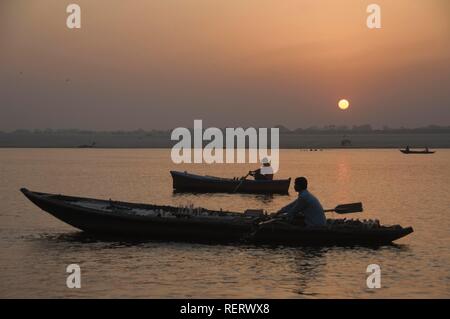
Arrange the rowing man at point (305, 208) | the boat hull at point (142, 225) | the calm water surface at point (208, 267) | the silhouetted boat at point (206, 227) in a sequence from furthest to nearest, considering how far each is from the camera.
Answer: the boat hull at point (142, 225), the silhouetted boat at point (206, 227), the rowing man at point (305, 208), the calm water surface at point (208, 267)

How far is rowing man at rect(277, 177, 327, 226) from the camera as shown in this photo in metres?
20.6

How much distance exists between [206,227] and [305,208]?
3280mm

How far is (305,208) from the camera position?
69.4ft

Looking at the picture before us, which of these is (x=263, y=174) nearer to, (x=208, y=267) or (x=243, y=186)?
(x=243, y=186)

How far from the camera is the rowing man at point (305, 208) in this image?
2062cm

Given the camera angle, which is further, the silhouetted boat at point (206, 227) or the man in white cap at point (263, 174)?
the man in white cap at point (263, 174)

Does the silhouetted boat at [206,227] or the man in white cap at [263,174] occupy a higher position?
the man in white cap at [263,174]

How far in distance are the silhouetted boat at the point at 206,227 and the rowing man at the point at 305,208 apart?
0.26 meters

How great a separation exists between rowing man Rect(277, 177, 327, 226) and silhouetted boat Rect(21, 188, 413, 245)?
26 centimetres

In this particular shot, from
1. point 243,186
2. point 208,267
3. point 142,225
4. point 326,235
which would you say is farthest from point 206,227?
point 243,186

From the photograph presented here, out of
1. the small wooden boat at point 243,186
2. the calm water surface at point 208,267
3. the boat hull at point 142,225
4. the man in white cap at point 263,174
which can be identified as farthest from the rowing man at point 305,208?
the man in white cap at point 263,174

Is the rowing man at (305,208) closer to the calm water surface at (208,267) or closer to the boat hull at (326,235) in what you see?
the boat hull at (326,235)

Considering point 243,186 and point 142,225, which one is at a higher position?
point 243,186
